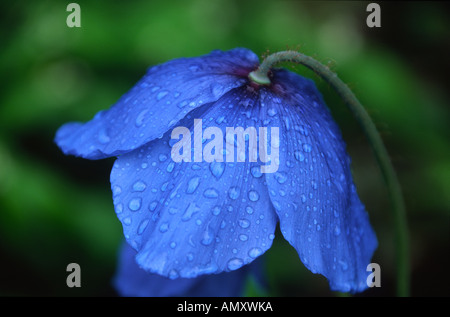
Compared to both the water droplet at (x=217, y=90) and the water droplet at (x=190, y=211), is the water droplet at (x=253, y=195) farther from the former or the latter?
the water droplet at (x=217, y=90)

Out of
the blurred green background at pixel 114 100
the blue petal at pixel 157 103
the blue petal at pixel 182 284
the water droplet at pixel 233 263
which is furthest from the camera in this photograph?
the blurred green background at pixel 114 100

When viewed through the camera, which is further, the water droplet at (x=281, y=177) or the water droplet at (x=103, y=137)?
the water droplet at (x=103, y=137)

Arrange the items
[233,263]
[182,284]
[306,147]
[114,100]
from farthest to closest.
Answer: [114,100] → [182,284] → [306,147] → [233,263]

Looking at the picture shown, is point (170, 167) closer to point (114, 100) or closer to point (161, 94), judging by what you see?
point (161, 94)

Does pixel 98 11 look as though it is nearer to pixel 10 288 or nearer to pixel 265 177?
pixel 10 288

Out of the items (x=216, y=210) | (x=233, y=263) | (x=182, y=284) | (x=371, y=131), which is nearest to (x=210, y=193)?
(x=216, y=210)

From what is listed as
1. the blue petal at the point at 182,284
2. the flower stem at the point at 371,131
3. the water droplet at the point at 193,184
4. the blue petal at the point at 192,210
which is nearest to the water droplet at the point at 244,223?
the blue petal at the point at 192,210

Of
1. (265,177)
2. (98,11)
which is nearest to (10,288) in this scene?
(98,11)

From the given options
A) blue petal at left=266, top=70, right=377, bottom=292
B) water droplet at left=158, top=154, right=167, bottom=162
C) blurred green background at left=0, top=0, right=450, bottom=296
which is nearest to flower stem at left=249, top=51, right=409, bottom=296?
Result: blue petal at left=266, top=70, right=377, bottom=292
